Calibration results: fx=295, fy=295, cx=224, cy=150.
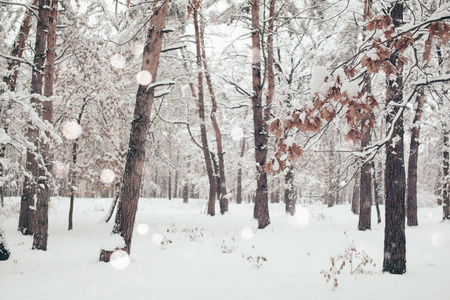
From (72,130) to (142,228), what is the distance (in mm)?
4913

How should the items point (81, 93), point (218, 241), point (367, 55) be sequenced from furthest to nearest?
point (81, 93) → point (218, 241) → point (367, 55)

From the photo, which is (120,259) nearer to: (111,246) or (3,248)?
(111,246)

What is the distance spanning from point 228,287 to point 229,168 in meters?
24.4

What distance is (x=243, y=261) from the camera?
6.46 metres

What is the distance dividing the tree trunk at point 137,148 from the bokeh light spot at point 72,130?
6353mm

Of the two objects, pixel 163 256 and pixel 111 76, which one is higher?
pixel 111 76

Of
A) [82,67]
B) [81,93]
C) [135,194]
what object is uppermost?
[82,67]

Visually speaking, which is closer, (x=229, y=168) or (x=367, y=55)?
(x=367, y=55)

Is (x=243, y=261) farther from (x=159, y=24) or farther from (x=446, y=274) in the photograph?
(x=159, y=24)

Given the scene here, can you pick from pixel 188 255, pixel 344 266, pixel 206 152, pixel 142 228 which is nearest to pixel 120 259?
pixel 188 255

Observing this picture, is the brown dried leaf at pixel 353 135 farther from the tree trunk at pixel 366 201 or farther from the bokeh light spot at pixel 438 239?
the tree trunk at pixel 366 201

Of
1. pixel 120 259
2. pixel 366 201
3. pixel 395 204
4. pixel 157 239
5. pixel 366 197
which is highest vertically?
pixel 395 204

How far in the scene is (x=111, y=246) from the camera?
5828 millimetres

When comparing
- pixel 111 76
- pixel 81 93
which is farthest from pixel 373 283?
pixel 81 93
